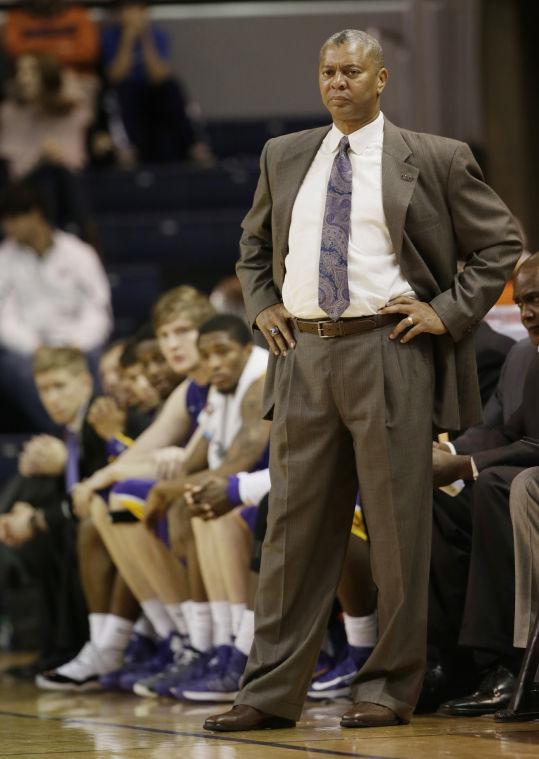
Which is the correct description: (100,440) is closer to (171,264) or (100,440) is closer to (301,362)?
(301,362)

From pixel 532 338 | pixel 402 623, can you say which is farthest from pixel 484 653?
pixel 532 338

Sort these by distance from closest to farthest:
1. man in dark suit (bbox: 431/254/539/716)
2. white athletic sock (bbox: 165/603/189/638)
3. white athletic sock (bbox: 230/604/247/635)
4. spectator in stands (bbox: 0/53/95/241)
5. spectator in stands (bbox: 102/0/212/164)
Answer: man in dark suit (bbox: 431/254/539/716), white athletic sock (bbox: 230/604/247/635), white athletic sock (bbox: 165/603/189/638), spectator in stands (bbox: 0/53/95/241), spectator in stands (bbox: 102/0/212/164)

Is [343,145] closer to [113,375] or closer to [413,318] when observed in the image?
[413,318]

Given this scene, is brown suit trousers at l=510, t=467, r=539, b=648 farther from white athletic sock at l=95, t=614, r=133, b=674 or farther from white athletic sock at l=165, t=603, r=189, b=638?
white athletic sock at l=95, t=614, r=133, b=674

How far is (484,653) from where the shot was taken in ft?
12.4

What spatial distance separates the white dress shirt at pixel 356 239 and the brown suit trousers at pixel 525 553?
56cm

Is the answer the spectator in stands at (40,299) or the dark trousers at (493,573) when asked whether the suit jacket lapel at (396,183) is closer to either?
the dark trousers at (493,573)

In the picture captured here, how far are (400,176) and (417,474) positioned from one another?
27.0 inches

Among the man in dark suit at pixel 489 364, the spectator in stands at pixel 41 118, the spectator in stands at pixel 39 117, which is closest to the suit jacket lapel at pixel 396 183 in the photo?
the man in dark suit at pixel 489 364

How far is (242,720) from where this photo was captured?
3.42 m

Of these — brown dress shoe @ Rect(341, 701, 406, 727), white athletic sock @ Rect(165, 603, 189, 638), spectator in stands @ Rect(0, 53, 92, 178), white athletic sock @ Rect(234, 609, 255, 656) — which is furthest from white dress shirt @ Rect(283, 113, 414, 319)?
spectator in stands @ Rect(0, 53, 92, 178)

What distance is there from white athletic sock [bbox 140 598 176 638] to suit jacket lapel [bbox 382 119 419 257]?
2.00 metres

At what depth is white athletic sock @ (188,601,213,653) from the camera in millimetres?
4680

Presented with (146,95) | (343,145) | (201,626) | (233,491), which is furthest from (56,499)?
(146,95)
